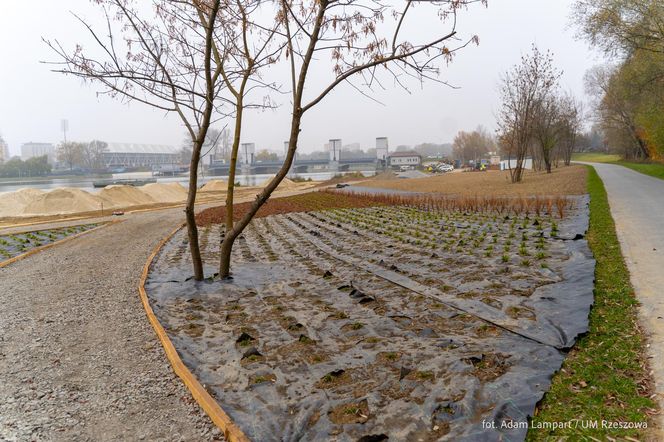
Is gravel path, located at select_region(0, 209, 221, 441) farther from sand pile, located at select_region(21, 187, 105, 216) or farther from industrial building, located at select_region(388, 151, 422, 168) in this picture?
industrial building, located at select_region(388, 151, 422, 168)

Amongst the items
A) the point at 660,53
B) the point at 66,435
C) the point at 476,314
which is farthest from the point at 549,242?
the point at 660,53

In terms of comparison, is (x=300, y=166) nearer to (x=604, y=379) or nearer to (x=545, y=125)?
(x=545, y=125)

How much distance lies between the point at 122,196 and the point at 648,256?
3312 cm

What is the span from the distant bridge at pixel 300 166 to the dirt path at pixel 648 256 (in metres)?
63.1

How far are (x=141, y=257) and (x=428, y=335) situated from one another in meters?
7.59

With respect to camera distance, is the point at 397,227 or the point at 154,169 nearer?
the point at 397,227

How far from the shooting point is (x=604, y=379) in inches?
121

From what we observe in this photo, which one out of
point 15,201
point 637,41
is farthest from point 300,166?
point 637,41

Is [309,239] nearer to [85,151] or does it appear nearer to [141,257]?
[141,257]

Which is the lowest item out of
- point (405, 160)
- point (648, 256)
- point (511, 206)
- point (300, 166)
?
point (648, 256)

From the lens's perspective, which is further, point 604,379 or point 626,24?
point 626,24

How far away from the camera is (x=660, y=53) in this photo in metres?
→ 19.0

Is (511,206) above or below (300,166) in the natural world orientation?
below

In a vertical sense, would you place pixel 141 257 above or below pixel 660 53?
below
